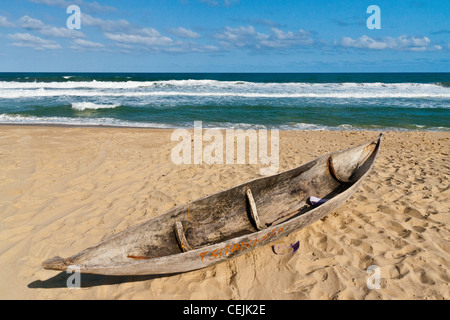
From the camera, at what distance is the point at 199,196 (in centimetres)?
525

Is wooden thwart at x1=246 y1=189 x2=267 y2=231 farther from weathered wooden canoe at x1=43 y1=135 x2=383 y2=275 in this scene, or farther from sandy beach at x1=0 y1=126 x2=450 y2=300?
sandy beach at x1=0 y1=126 x2=450 y2=300

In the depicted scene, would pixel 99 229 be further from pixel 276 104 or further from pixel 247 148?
pixel 276 104

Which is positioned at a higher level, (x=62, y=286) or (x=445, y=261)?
(x=445, y=261)

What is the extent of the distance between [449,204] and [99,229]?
17.7 ft

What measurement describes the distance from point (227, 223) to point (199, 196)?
137 cm

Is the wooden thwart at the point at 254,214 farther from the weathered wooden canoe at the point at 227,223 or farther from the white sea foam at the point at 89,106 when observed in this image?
the white sea foam at the point at 89,106

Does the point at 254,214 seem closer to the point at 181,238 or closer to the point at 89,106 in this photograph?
the point at 181,238

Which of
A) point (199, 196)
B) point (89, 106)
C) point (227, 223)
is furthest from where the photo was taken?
point (89, 106)

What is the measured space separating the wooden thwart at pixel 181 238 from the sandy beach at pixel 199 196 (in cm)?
29

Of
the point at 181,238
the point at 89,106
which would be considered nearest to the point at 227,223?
the point at 181,238

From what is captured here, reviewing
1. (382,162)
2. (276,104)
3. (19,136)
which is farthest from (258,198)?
(276,104)

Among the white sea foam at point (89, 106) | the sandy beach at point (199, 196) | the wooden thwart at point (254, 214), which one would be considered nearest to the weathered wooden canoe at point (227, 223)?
the wooden thwart at point (254, 214)

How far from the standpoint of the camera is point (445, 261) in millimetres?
3332
